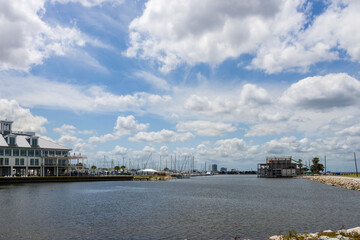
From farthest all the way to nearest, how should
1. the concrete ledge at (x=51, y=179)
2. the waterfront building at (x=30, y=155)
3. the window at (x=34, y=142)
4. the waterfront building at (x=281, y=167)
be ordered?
the waterfront building at (x=281, y=167), the window at (x=34, y=142), the waterfront building at (x=30, y=155), the concrete ledge at (x=51, y=179)

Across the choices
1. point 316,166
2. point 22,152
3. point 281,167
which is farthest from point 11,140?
point 316,166

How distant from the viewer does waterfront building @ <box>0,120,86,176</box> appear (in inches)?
3775

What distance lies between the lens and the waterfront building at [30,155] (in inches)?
3775

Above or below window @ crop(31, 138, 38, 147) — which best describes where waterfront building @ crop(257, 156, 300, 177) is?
below

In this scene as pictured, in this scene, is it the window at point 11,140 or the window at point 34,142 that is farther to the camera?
the window at point 34,142

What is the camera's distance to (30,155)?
10119 centimetres

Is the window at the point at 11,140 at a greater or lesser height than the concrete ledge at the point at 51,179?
greater

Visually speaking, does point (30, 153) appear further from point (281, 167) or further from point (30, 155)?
point (281, 167)

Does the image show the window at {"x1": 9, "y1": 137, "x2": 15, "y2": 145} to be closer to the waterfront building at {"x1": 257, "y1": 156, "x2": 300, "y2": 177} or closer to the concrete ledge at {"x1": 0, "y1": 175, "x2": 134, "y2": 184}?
the concrete ledge at {"x1": 0, "y1": 175, "x2": 134, "y2": 184}

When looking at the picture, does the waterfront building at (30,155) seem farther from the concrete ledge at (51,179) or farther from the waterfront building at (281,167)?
the waterfront building at (281,167)

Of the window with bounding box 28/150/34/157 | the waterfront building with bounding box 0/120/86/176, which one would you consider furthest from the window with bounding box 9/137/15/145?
the window with bounding box 28/150/34/157

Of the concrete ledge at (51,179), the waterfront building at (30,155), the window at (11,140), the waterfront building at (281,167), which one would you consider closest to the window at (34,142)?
the waterfront building at (30,155)

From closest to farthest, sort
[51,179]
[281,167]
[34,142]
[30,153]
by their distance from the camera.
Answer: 1. [51,179]
2. [30,153]
3. [34,142]
4. [281,167]

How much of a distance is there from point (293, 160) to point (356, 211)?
163 metres
